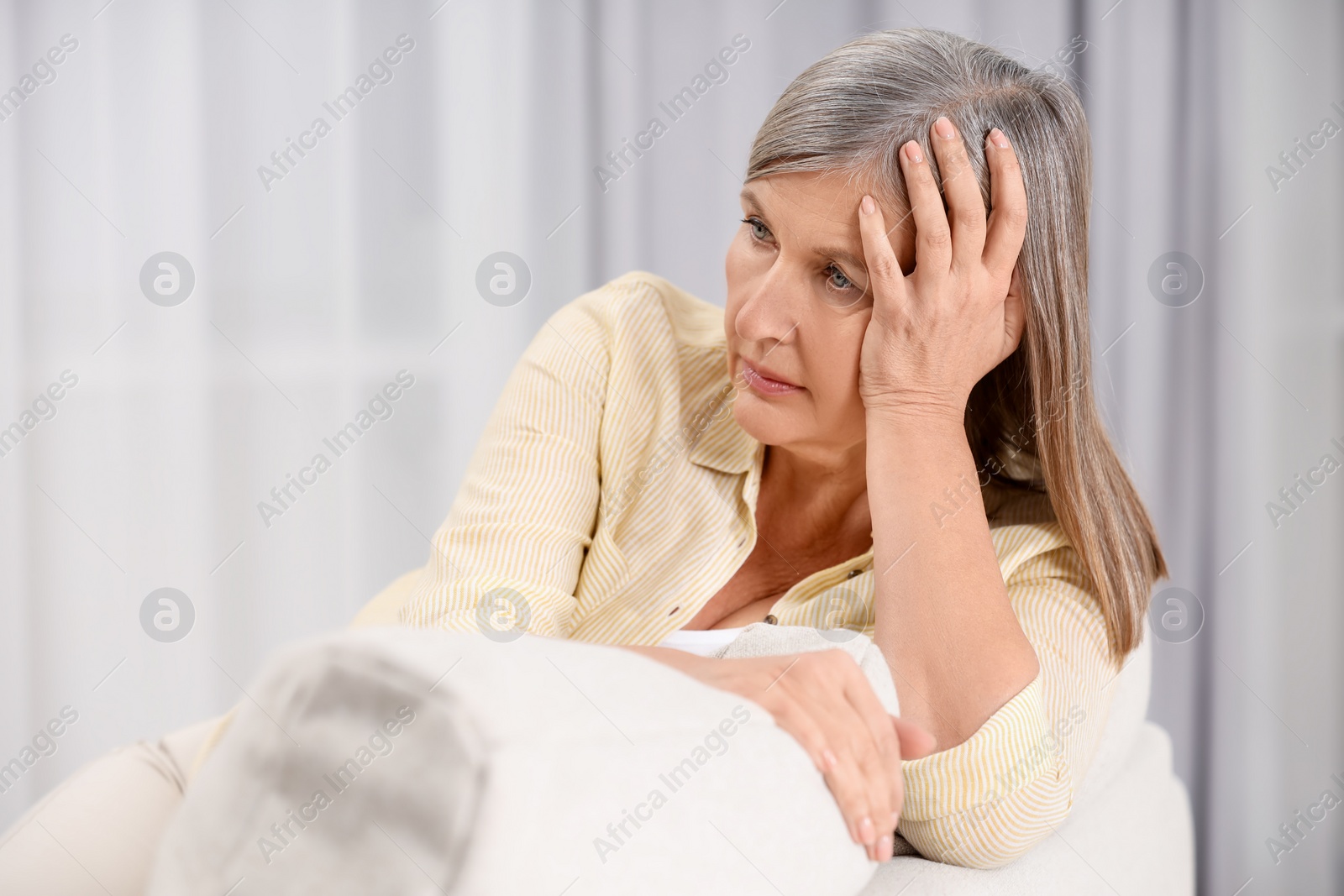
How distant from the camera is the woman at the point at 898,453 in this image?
82cm

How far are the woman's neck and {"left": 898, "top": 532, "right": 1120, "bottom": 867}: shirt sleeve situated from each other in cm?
26

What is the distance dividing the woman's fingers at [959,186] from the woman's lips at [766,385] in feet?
0.68

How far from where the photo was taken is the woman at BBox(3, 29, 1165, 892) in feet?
2.68

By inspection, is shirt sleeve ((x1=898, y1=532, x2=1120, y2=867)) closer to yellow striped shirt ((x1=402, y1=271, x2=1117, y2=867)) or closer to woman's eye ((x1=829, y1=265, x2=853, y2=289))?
yellow striped shirt ((x1=402, y1=271, x2=1117, y2=867))

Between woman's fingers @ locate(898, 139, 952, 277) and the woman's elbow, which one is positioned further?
woman's fingers @ locate(898, 139, 952, 277)

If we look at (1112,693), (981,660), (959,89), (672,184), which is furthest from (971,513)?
(672,184)

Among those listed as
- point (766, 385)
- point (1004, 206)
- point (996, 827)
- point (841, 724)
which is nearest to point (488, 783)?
point (841, 724)

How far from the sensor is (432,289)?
6.75ft

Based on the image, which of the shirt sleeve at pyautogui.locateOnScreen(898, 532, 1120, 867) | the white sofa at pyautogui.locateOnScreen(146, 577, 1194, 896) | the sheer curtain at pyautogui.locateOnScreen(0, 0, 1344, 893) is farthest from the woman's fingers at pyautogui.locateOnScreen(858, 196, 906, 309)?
the sheer curtain at pyautogui.locateOnScreen(0, 0, 1344, 893)

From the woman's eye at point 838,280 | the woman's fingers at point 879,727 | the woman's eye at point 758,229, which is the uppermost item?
the woman's eye at point 758,229

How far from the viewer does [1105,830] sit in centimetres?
90

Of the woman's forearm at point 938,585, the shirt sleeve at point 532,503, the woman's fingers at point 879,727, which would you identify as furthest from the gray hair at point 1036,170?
the woman's fingers at point 879,727

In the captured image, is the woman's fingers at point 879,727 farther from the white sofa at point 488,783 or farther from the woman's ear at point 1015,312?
the woman's ear at point 1015,312

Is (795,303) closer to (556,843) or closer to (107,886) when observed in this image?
(556,843)
